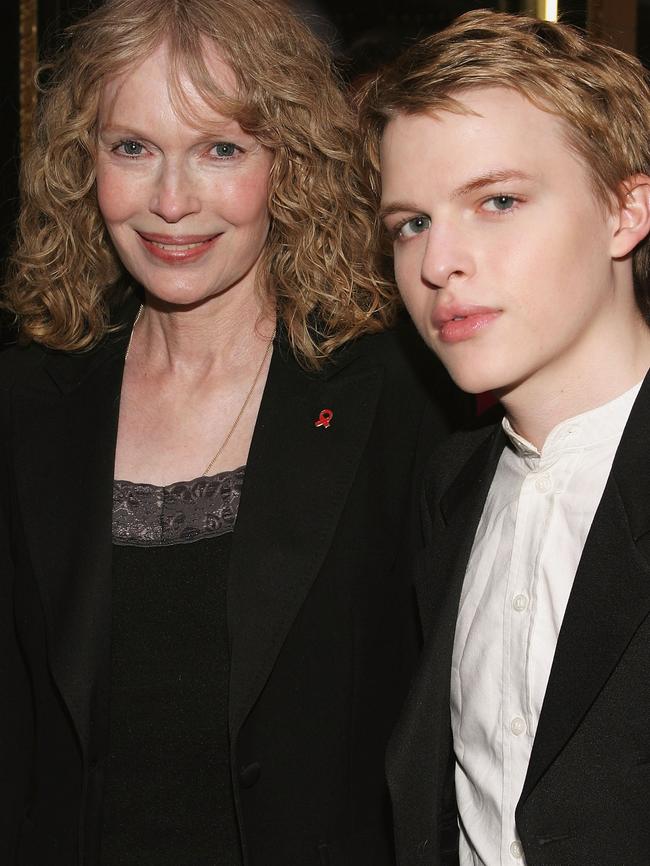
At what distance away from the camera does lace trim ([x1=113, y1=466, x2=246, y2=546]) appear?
179 centimetres

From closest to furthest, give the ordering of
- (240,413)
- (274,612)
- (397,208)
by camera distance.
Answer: (397,208), (274,612), (240,413)

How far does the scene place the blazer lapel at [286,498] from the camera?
1684 millimetres

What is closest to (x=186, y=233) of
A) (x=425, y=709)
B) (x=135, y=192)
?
(x=135, y=192)

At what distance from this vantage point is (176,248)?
1.78 metres

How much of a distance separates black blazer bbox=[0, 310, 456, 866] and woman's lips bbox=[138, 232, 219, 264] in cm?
23

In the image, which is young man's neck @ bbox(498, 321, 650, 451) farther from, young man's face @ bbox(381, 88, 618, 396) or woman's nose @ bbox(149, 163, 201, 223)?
woman's nose @ bbox(149, 163, 201, 223)

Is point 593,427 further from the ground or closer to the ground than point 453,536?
further from the ground

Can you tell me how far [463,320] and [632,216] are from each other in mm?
258

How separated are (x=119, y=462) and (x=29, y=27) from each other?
67.8 inches

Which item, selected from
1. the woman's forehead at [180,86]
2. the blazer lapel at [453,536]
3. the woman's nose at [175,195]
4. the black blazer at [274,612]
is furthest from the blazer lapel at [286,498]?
the woman's forehead at [180,86]

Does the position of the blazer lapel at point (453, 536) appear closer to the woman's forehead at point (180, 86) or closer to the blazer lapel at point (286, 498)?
the blazer lapel at point (286, 498)

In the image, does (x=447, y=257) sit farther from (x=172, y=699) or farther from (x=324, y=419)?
(x=172, y=699)

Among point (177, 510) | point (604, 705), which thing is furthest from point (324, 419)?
point (604, 705)

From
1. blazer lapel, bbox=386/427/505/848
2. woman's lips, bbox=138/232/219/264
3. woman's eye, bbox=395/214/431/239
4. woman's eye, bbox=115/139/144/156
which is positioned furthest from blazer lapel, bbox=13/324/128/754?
woman's eye, bbox=395/214/431/239
